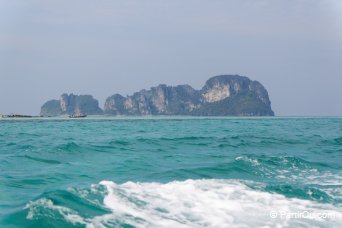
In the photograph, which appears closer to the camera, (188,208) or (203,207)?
(188,208)

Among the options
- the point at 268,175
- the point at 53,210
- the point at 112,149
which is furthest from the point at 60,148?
the point at 53,210

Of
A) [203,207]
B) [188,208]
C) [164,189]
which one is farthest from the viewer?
[164,189]

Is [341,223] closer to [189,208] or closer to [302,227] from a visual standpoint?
[302,227]

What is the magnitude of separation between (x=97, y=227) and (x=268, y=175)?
31.8 feet

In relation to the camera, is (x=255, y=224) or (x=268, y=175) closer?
(x=255, y=224)

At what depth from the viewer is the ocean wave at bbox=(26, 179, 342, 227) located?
31.9 ft

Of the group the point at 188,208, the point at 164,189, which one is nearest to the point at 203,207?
the point at 188,208

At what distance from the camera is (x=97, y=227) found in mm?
9086

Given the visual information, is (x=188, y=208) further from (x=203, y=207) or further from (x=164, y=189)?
(x=164, y=189)

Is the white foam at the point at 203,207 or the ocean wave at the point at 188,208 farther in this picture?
the white foam at the point at 203,207

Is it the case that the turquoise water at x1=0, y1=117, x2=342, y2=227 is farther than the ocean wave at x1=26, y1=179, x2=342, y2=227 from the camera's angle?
Yes

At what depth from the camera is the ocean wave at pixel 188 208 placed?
9.72 m

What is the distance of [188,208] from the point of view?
10977 mm

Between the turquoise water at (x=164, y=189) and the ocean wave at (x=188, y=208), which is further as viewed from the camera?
the turquoise water at (x=164, y=189)
